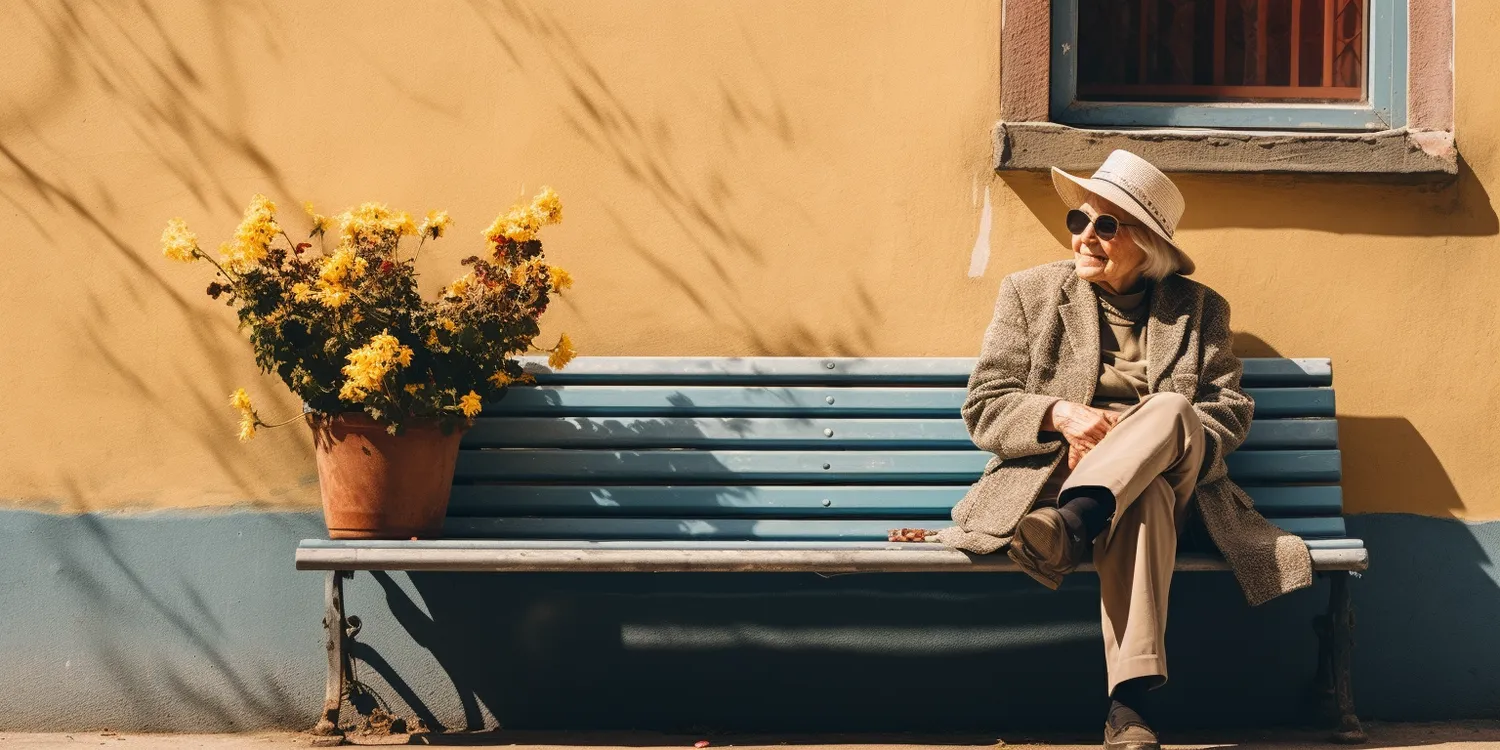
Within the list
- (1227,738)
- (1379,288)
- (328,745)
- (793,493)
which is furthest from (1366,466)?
(328,745)

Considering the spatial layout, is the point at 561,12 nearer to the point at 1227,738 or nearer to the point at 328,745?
the point at 328,745

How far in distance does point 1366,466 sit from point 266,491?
3.26 meters

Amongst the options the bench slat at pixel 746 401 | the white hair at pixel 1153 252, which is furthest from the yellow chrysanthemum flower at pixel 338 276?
the white hair at pixel 1153 252

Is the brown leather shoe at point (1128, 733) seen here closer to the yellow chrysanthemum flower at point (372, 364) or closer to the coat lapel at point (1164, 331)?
the coat lapel at point (1164, 331)

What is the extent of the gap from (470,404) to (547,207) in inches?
22.9

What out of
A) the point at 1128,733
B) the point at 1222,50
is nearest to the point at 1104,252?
the point at 1222,50

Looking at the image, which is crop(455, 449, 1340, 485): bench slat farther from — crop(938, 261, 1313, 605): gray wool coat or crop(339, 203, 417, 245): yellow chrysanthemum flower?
crop(339, 203, 417, 245): yellow chrysanthemum flower

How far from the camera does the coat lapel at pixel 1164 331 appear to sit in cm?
459

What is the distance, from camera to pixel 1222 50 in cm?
525

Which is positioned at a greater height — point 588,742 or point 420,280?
point 420,280

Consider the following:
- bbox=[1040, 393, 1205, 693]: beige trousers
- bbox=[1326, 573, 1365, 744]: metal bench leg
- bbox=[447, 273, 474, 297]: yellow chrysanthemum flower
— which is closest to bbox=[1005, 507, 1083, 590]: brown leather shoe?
bbox=[1040, 393, 1205, 693]: beige trousers

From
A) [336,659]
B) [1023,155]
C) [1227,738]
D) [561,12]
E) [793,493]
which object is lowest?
[1227,738]

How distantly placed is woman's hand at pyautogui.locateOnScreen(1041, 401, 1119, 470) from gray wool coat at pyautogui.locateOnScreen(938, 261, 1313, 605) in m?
0.03

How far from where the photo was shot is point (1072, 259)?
501 centimetres
